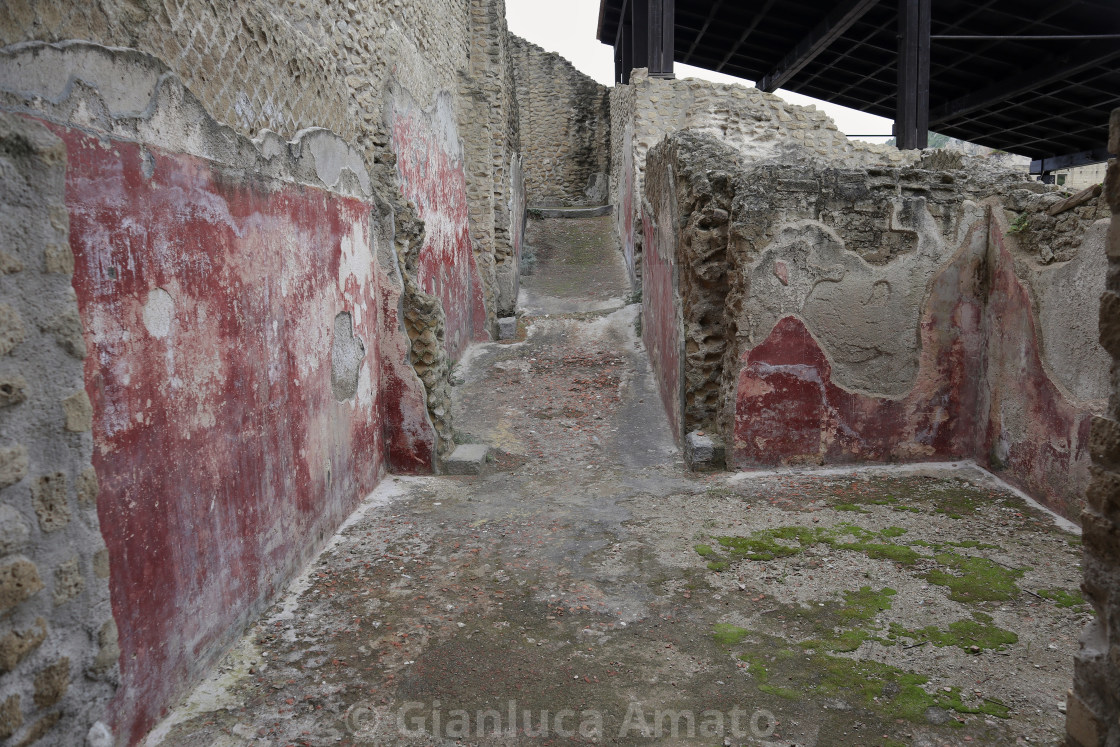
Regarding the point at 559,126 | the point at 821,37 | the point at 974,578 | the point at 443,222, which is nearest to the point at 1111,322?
the point at 974,578

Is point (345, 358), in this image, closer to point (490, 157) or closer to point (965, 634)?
point (965, 634)

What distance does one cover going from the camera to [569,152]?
16.1 m

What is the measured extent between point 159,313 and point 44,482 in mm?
709

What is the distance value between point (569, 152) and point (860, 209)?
12209 mm

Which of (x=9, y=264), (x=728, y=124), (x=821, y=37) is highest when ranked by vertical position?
(x=821, y=37)

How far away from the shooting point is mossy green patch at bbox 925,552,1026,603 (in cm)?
316

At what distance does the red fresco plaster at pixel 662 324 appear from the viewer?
18.3 feet

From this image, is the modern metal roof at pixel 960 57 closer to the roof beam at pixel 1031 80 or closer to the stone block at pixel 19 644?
the roof beam at pixel 1031 80

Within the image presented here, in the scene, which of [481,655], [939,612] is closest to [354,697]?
[481,655]

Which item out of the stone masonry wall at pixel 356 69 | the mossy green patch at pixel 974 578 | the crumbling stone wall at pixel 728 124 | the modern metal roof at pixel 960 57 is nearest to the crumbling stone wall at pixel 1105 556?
the mossy green patch at pixel 974 578

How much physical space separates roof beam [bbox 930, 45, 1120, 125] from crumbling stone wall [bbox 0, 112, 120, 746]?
1195 cm

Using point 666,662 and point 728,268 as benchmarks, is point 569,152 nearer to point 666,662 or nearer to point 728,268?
point 728,268

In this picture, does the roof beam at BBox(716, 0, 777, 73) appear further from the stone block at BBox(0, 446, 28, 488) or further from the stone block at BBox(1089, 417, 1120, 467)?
the stone block at BBox(0, 446, 28, 488)

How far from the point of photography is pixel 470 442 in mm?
5547
